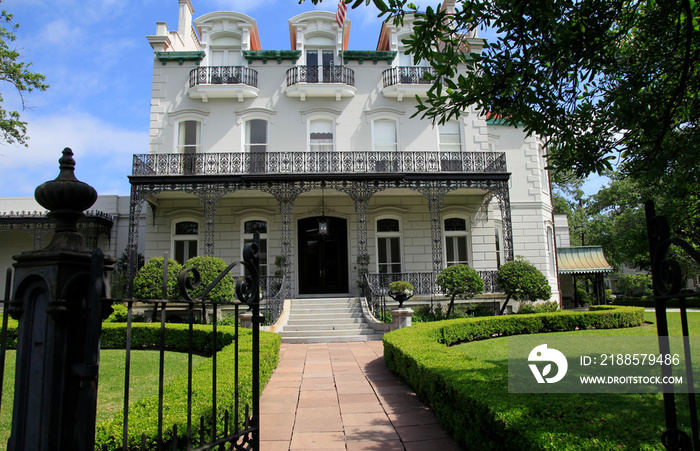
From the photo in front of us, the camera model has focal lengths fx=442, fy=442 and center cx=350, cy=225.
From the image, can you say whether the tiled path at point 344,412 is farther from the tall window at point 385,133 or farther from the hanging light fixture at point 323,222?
the tall window at point 385,133

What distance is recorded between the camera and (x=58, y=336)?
1824 mm

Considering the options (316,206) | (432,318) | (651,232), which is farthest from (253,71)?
(651,232)

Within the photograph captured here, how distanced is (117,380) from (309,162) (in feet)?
38.4

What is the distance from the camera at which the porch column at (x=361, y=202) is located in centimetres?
1614

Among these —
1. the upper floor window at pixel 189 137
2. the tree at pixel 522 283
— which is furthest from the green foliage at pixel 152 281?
the tree at pixel 522 283

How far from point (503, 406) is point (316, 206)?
14.8 m

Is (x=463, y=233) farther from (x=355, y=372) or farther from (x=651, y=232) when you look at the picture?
(x=651, y=232)

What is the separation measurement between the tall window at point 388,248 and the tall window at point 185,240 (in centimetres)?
743

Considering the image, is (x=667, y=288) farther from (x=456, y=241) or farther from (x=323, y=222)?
(x=456, y=241)

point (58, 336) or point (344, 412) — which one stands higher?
point (58, 336)

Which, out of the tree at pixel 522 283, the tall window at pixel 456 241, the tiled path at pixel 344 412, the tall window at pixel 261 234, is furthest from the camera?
the tall window at pixel 456 241

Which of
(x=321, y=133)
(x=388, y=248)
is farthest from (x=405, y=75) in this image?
(x=388, y=248)

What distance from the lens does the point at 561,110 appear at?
5.71 m

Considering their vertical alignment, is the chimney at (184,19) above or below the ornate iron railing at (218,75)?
above
